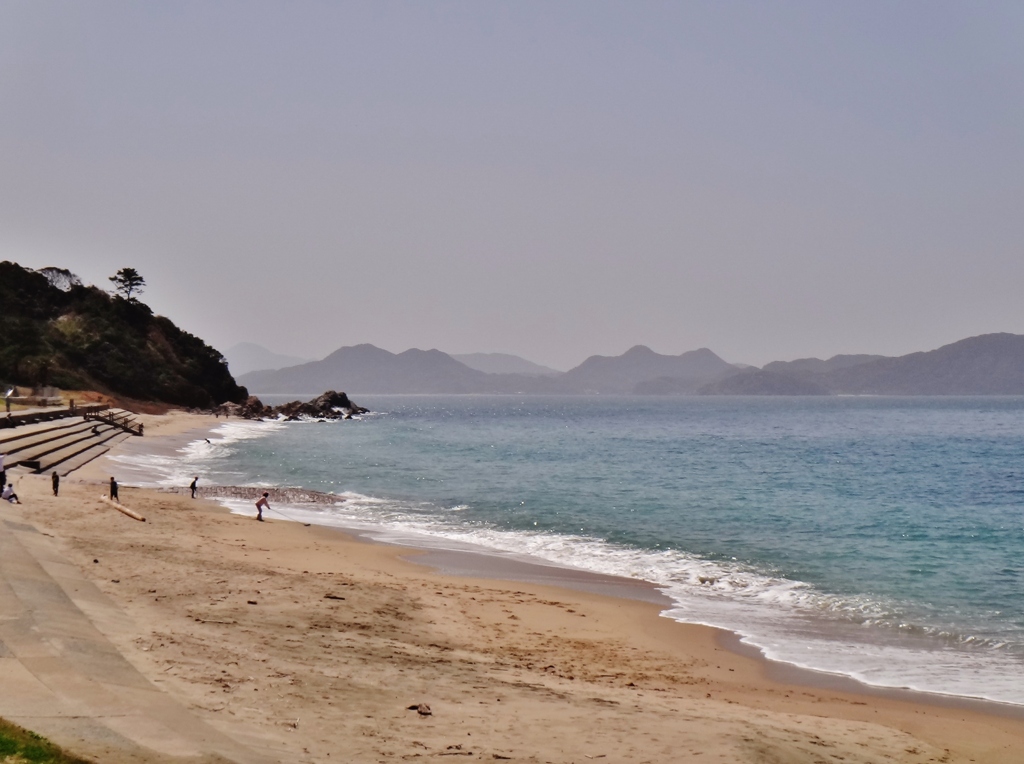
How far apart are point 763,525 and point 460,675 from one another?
2000 centimetres

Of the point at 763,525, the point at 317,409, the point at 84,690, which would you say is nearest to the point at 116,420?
the point at 763,525

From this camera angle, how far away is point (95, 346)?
97.6 m

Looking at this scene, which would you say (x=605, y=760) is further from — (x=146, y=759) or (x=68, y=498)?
(x=68, y=498)

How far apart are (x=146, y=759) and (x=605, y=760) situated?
168 inches

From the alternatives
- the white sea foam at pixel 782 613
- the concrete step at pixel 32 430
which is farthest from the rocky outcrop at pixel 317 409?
the white sea foam at pixel 782 613

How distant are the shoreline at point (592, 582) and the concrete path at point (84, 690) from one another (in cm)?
913

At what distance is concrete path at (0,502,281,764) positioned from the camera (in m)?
6.64

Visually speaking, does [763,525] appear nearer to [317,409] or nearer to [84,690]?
[84,690]

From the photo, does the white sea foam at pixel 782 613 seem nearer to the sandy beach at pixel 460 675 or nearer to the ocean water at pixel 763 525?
the ocean water at pixel 763 525

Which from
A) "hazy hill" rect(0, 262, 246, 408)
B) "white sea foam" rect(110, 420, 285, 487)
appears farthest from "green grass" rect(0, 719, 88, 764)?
"hazy hill" rect(0, 262, 246, 408)

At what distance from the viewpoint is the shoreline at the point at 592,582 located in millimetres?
12055

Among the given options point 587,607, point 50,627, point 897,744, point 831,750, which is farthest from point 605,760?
point 587,607

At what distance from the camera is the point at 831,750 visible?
9.12m

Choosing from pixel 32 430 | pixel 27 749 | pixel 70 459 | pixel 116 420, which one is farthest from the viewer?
pixel 116 420
